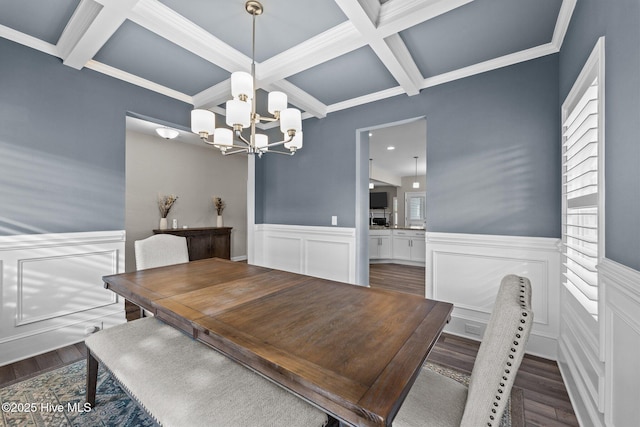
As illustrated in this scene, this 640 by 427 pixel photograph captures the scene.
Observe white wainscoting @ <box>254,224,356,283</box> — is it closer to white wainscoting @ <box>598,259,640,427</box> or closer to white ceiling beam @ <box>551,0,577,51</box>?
white wainscoting @ <box>598,259,640,427</box>

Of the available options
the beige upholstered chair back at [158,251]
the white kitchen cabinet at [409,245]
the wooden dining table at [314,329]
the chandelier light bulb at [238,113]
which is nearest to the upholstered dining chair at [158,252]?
the beige upholstered chair back at [158,251]

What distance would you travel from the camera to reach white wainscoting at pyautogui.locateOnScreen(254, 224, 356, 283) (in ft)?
11.0

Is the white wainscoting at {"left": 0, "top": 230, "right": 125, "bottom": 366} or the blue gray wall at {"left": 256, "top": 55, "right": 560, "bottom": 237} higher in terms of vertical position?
the blue gray wall at {"left": 256, "top": 55, "right": 560, "bottom": 237}

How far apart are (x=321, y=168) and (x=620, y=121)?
2.79 meters

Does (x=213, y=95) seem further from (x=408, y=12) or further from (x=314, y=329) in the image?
(x=314, y=329)

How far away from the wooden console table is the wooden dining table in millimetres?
3321

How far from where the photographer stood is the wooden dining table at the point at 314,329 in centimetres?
74

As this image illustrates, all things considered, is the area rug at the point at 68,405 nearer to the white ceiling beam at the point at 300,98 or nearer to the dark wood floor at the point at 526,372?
the dark wood floor at the point at 526,372

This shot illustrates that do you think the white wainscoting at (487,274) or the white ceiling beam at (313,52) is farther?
the white wainscoting at (487,274)

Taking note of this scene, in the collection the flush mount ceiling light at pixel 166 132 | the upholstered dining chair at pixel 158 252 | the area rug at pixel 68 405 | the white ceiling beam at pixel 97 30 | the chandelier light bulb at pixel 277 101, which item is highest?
the white ceiling beam at pixel 97 30

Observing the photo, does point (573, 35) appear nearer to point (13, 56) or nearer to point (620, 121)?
point (620, 121)

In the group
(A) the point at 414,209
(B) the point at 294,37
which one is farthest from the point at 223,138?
(A) the point at 414,209

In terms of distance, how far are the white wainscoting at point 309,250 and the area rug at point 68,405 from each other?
172 cm

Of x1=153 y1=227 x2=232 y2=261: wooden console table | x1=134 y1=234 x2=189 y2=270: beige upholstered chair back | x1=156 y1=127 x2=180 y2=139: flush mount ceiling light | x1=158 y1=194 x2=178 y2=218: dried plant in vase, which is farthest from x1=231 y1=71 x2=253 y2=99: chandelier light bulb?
x1=158 y1=194 x2=178 y2=218: dried plant in vase
